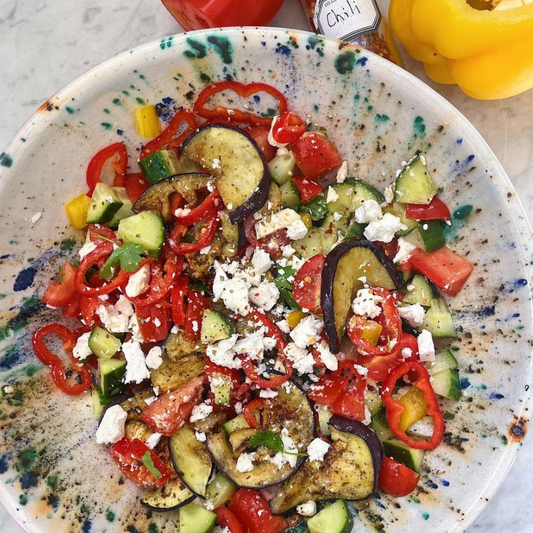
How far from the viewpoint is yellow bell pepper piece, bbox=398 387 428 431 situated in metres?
1.98

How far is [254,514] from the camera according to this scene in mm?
2016

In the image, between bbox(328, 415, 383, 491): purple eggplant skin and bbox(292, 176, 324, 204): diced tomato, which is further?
bbox(292, 176, 324, 204): diced tomato

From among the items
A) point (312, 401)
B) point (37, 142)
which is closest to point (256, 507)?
point (312, 401)

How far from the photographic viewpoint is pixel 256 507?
2.02m

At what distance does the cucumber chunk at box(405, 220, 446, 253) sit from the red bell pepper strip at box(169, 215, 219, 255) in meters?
0.73

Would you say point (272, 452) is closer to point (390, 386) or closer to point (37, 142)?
point (390, 386)

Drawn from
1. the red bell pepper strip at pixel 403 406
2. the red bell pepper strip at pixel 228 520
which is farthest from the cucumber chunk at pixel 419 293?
the red bell pepper strip at pixel 228 520

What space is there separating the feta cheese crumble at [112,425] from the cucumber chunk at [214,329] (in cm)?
41

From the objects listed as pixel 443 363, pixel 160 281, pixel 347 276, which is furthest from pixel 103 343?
pixel 443 363

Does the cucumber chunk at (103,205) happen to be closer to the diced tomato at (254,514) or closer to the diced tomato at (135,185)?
the diced tomato at (135,185)

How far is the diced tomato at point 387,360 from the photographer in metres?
1.95

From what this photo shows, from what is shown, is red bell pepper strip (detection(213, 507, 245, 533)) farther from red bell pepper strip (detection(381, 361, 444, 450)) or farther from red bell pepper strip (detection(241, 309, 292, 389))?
red bell pepper strip (detection(381, 361, 444, 450))

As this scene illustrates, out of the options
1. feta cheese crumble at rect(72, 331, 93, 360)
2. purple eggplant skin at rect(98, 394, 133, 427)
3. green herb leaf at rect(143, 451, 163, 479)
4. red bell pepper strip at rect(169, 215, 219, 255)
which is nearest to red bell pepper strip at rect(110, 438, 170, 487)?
green herb leaf at rect(143, 451, 163, 479)

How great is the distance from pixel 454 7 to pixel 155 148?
3.79 ft
